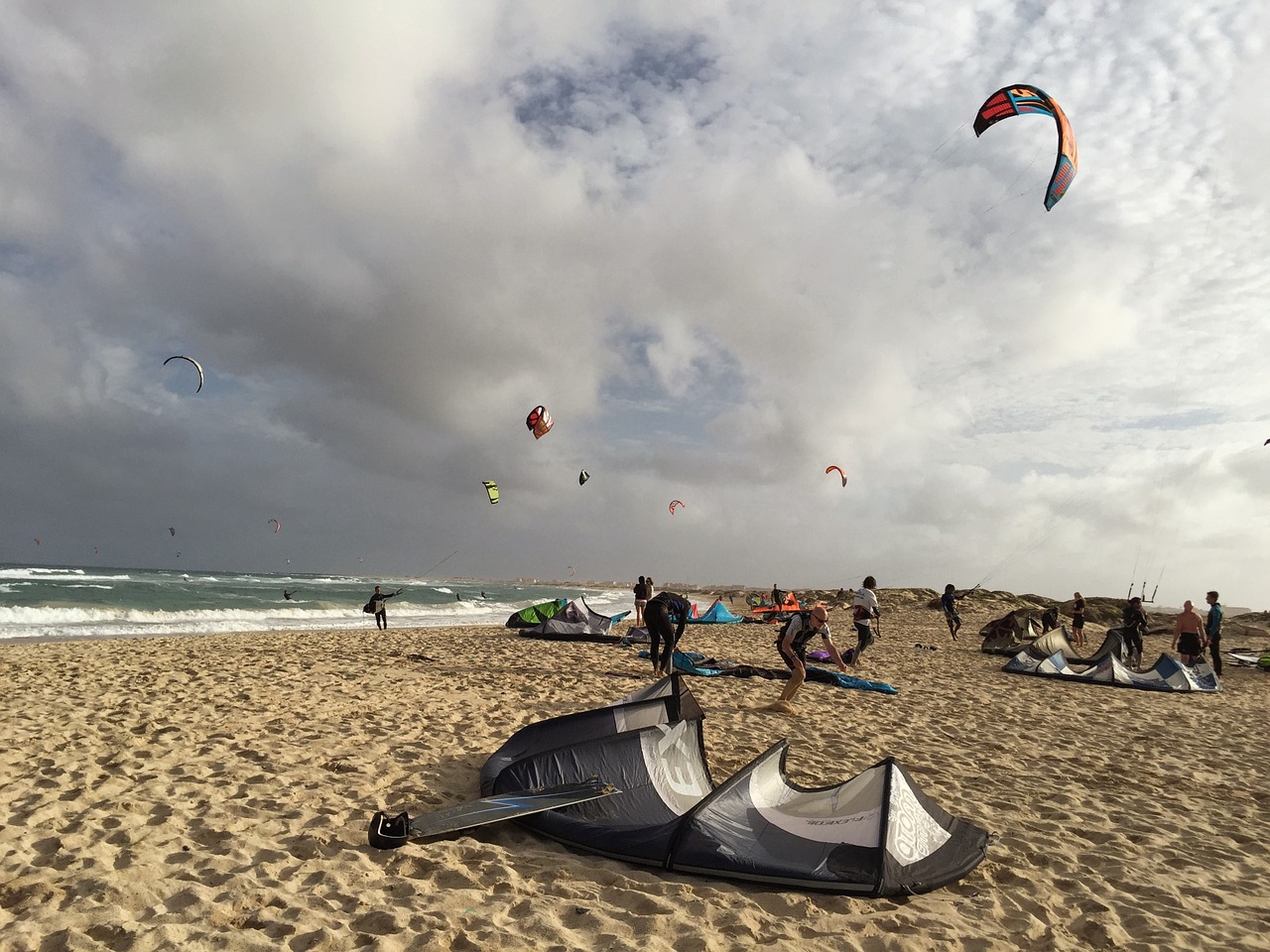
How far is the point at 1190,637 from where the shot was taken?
40.2ft

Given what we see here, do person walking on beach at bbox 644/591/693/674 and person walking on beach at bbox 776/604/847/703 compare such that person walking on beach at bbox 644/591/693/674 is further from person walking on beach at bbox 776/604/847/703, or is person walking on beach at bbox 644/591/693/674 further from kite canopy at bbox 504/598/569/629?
kite canopy at bbox 504/598/569/629

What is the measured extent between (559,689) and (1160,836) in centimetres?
633

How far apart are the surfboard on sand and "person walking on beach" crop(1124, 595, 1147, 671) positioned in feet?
46.1

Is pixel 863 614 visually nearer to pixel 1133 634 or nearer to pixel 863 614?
pixel 863 614

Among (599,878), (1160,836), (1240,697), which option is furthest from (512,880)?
(1240,697)

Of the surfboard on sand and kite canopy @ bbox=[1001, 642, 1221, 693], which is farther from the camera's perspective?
kite canopy @ bbox=[1001, 642, 1221, 693]

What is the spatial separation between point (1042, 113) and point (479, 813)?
443 inches

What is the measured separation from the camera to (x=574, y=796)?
13.9ft

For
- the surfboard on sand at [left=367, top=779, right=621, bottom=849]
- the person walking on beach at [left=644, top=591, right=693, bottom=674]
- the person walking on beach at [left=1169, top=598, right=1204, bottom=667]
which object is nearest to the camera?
the surfboard on sand at [left=367, top=779, right=621, bottom=849]

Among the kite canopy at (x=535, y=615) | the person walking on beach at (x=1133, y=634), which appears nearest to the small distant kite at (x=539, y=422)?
the kite canopy at (x=535, y=615)

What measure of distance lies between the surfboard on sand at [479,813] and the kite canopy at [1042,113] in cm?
846

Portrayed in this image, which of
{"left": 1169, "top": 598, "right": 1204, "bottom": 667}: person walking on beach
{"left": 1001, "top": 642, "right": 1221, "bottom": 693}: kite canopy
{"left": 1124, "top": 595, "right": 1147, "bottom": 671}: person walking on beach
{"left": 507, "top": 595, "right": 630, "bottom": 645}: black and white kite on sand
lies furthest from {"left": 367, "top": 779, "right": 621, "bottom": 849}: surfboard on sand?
{"left": 1124, "top": 595, "right": 1147, "bottom": 671}: person walking on beach

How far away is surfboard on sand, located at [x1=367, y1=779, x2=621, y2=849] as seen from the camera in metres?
3.93

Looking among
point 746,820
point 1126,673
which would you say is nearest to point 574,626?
point 1126,673
